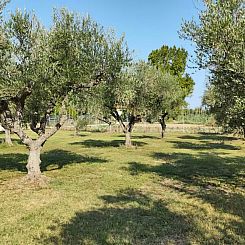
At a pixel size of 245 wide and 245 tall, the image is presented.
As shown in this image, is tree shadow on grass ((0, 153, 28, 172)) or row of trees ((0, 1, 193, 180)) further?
tree shadow on grass ((0, 153, 28, 172))

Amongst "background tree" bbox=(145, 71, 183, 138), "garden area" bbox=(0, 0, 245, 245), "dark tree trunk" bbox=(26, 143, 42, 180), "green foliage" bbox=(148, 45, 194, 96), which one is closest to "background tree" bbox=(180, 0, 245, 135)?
"garden area" bbox=(0, 0, 245, 245)

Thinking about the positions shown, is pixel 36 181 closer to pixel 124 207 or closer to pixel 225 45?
pixel 124 207

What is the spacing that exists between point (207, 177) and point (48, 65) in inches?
452

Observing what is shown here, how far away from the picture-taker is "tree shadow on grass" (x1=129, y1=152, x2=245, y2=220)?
14.3m

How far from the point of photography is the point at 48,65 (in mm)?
15641

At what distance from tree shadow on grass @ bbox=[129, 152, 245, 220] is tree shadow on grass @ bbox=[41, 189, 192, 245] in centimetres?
264

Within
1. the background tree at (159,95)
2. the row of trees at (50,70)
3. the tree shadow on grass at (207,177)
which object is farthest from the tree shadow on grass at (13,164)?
the background tree at (159,95)

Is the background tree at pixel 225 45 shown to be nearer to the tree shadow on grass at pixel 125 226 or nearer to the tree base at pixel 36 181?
the tree shadow on grass at pixel 125 226

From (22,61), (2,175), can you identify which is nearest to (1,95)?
(22,61)

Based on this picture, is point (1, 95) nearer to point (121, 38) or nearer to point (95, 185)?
point (95, 185)

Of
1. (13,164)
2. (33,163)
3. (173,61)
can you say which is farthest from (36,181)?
(173,61)

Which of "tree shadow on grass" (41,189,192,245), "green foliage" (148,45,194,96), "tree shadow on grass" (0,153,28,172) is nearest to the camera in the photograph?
"tree shadow on grass" (41,189,192,245)

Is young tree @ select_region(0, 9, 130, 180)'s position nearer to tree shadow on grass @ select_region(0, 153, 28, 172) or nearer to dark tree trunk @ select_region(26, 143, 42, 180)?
dark tree trunk @ select_region(26, 143, 42, 180)

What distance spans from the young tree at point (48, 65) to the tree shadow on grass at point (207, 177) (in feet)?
22.1
